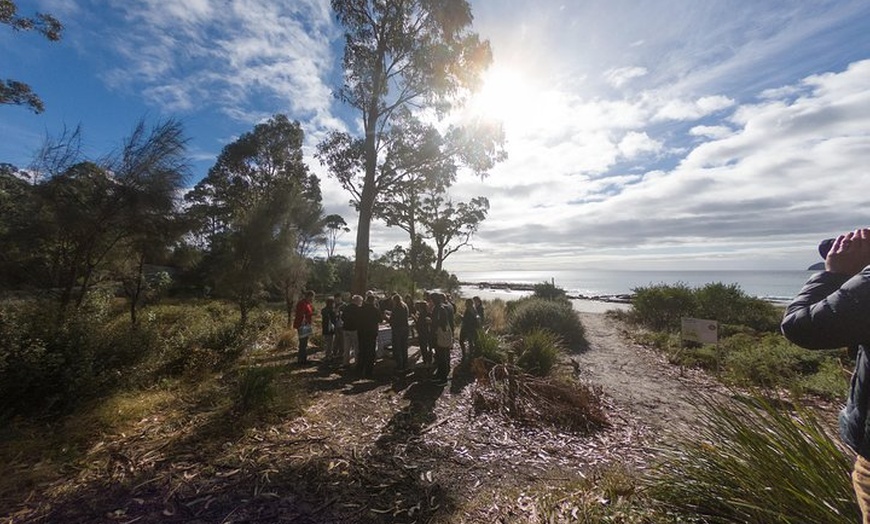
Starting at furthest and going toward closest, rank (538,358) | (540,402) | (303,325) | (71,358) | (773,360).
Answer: (773,360) < (303,325) < (538,358) < (540,402) < (71,358)

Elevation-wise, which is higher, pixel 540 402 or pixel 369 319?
pixel 369 319

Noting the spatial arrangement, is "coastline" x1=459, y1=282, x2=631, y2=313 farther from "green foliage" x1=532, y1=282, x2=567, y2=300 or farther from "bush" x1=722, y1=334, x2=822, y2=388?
"bush" x1=722, y1=334, x2=822, y2=388

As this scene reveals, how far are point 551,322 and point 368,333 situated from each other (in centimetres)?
856

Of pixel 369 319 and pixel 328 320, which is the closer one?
pixel 369 319

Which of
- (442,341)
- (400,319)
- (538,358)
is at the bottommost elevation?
(538,358)

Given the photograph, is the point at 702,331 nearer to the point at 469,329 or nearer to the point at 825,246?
the point at 469,329

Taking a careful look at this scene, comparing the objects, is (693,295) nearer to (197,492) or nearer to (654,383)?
(654,383)

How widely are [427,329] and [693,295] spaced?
14.7m

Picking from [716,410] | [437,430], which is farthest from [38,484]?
[716,410]

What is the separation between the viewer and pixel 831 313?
4.53 feet

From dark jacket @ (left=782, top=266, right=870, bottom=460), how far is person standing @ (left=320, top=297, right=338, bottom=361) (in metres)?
8.30

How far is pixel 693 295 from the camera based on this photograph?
16.4 meters

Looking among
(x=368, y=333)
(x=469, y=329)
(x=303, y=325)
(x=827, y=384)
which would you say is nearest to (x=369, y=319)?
(x=368, y=333)

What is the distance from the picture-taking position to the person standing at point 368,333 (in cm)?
728
